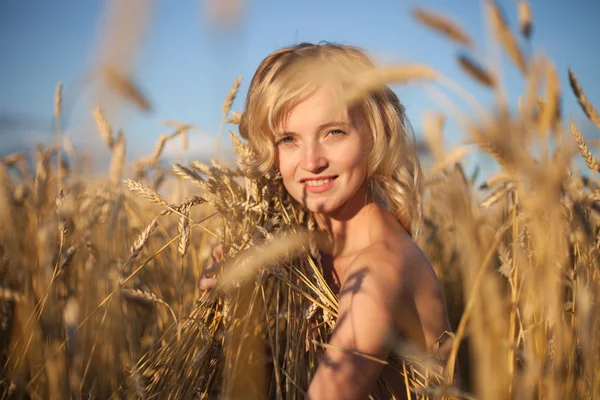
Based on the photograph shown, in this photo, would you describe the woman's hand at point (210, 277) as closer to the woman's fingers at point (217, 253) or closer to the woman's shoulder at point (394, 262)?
the woman's fingers at point (217, 253)

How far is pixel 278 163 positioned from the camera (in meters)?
1.75

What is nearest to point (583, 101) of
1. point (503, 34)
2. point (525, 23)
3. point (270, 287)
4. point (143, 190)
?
point (525, 23)

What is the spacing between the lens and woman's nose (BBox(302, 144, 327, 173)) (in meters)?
1.52

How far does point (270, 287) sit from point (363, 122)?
688mm

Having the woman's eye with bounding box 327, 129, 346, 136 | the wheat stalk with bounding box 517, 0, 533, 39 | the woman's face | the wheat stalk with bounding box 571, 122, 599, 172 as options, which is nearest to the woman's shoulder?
the woman's face

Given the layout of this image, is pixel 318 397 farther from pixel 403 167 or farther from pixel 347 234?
pixel 403 167

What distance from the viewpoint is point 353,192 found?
1.60 meters

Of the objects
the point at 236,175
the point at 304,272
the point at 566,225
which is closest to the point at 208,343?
the point at 304,272

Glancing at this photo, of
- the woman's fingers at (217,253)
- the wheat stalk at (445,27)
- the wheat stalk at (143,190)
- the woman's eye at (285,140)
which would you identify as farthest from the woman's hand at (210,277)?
the wheat stalk at (445,27)

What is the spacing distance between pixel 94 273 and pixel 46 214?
24cm

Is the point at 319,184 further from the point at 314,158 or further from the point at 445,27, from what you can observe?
the point at 445,27

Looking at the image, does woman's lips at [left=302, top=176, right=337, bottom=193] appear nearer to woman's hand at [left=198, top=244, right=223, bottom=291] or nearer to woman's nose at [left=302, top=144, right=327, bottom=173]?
woman's nose at [left=302, top=144, right=327, bottom=173]

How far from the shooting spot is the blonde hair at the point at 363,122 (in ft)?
5.41

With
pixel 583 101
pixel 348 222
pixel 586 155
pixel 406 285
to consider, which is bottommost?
pixel 406 285
